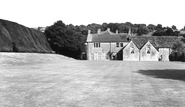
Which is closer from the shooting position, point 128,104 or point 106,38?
point 128,104

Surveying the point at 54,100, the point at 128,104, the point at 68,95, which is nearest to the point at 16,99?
the point at 54,100

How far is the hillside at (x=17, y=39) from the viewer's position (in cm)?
3656

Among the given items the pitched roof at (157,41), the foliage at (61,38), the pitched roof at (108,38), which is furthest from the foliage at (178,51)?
the foliage at (61,38)

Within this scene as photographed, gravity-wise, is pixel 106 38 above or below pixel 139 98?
above

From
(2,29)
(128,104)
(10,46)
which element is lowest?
(128,104)

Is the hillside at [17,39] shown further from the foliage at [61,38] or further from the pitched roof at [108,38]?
the pitched roof at [108,38]

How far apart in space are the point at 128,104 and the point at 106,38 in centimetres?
6052

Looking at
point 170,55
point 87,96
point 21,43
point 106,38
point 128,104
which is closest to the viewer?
point 128,104

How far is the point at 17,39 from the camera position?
134 feet

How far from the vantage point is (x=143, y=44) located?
62969mm

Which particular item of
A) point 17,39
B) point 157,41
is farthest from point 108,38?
point 17,39

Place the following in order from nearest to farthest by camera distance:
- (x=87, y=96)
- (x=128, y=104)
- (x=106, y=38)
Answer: (x=128, y=104) → (x=87, y=96) → (x=106, y=38)

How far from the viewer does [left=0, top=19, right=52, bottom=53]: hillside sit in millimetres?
36562

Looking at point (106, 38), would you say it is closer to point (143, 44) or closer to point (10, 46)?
point (143, 44)
